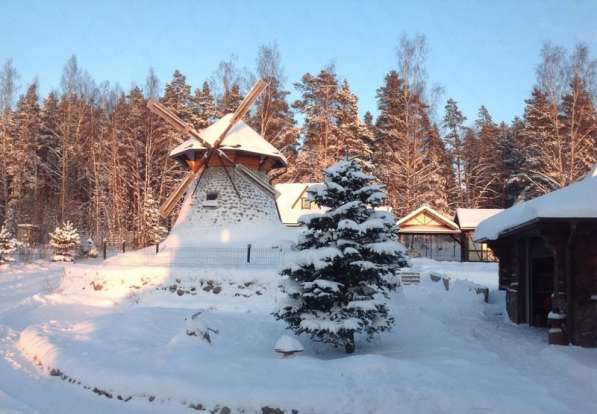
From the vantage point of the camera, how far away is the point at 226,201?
21203mm

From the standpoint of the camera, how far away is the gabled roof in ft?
111

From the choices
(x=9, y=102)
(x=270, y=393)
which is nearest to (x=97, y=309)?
(x=270, y=393)

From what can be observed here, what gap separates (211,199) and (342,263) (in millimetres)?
12293

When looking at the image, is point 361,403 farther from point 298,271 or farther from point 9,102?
point 9,102

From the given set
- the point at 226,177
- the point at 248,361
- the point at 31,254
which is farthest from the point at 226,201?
the point at 31,254

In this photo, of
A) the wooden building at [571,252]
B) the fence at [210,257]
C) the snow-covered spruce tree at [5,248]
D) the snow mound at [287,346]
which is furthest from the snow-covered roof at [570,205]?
the snow-covered spruce tree at [5,248]

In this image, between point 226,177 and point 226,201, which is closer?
point 226,201

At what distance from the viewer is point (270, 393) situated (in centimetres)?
770

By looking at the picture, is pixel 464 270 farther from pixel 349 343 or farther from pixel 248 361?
pixel 248 361

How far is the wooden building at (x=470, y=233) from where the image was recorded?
111ft

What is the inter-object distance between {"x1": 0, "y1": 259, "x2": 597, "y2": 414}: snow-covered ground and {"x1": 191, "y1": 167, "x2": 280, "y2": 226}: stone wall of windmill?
12.0 ft

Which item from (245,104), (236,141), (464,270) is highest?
(245,104)

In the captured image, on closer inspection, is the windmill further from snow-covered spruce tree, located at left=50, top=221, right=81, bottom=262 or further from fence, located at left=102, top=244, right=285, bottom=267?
snow-covered spruce tree, located at left=50, top=221, right=81, bottom=262

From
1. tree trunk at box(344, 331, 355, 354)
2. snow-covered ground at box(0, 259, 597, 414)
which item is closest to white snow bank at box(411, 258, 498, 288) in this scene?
snow-covered ground at box(0, 259, 597, 414)
